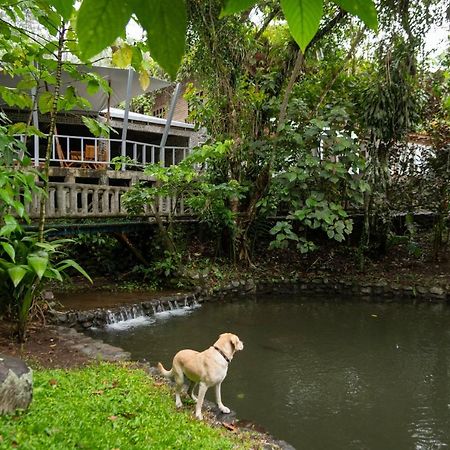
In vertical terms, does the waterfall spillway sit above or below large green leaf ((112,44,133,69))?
below

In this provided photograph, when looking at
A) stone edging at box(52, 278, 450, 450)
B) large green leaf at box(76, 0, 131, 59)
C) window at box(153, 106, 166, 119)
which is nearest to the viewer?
large green leaf at box(76, 0, 131, 59)

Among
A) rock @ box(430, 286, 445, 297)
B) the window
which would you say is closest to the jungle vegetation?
rock @ box(430, 286, 445, 297)

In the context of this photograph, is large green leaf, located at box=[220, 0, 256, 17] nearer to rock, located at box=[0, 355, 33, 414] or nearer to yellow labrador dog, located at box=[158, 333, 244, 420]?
rock, located at box=[0, 355, 33, 414]

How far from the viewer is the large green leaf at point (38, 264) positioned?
12.4 ft

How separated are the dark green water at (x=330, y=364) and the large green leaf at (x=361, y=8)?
3.60 metres

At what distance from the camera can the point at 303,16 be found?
521 mm

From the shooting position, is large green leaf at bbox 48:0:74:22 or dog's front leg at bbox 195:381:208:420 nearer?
large green leaf at bbox 48:0:74:22

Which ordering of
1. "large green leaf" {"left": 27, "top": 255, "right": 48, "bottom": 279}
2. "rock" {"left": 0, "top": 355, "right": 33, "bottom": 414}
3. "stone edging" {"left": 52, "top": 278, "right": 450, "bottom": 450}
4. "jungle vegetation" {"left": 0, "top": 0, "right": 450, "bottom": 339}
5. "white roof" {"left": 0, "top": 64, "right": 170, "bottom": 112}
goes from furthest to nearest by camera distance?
1. "white roof" {"left": 0, "top": 64, "right": 170, "bottom": 112}
2. "jungle vegetation" {"left": 0, "top": 0, "right": 450, "bottom": 339}
3. "stone edging" {"left": 52, "top": 278, "right": 450, "bottom": 450}
4. "large green leaf" {"left": 27, "top": 255, "right": 48, "bottom": 279}
5. "rock" {"left": 0, "top": 355, "right": 33, "bottom": 414}

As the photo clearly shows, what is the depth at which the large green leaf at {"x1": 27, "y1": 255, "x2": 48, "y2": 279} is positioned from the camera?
377 centimetres

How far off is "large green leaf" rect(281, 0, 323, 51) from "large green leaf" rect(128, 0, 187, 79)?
12 centimetres

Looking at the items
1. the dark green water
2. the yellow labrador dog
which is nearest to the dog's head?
the yellow labrador dog

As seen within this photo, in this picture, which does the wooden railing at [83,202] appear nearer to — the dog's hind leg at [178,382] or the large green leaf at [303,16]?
the dog's hind leg at [178,382]

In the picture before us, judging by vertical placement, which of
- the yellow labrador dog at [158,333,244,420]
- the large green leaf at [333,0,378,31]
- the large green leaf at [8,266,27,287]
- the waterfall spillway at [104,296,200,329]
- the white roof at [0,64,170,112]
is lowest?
the waterfall spillway at [104,296,200,329]

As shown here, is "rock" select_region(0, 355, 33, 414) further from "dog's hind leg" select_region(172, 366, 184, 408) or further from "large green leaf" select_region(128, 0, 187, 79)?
"large green leaf" select_region(128, 0, 187, 79)
